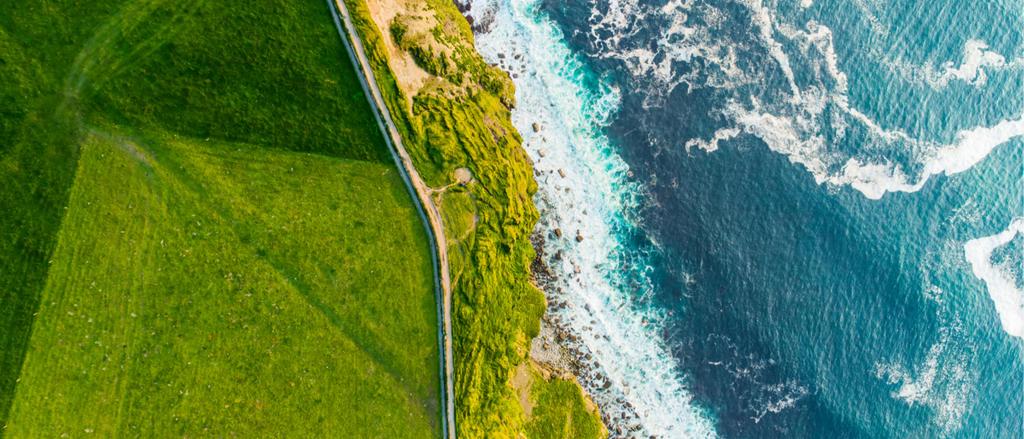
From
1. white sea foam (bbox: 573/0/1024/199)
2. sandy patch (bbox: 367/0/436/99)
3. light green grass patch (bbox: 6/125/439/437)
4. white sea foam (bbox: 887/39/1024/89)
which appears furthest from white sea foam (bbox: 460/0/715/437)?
white sea foam (bbox: 887/39/1024/89)

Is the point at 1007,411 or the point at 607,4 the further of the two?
the point at 1007,411

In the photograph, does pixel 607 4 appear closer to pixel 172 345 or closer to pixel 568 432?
pixel 568 432

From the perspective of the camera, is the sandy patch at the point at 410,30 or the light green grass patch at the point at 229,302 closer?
Answer: the light green grass patch at the point at 229,302

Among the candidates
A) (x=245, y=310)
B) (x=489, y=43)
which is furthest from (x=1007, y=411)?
(x=245, y=310)

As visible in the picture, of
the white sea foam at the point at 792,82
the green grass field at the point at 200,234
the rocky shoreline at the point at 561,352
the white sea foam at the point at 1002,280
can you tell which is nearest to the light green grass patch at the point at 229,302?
the green grass field at the point at 200,234

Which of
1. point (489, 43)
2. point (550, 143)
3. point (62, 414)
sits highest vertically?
point (489, 43)

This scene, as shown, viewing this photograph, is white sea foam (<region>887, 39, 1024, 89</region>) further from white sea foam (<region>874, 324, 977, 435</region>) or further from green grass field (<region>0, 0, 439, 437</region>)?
green grass field (<region>0, 0, 439, 437</region>)

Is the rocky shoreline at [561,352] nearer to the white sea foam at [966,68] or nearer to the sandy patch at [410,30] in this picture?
the sandy patch at [410,30]
